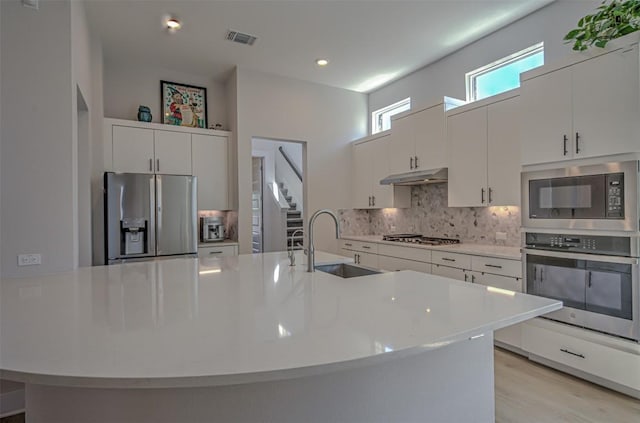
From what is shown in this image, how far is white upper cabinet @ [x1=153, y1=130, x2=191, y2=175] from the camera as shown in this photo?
→ 13.5ft

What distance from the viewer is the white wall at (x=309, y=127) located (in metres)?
4.44

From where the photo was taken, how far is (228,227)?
4.82 m

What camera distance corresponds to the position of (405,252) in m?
3.93

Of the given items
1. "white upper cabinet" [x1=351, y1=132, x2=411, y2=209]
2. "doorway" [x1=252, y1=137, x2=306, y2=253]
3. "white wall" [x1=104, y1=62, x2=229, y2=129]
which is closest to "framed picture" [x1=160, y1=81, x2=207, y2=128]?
"white wall" [x1=104, y1=62, x2=229, y2=129]

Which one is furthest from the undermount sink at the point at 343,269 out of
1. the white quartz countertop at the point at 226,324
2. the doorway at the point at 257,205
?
the doorway at the point at 257,205

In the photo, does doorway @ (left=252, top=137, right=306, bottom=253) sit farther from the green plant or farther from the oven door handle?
the green plant

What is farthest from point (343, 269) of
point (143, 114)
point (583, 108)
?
point (143, 114)

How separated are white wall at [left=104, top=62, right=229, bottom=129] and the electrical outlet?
8.22ft

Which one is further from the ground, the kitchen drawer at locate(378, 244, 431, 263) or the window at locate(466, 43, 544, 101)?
the window at locate(466, 43, 544, 101)

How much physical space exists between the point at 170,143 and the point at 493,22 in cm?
388

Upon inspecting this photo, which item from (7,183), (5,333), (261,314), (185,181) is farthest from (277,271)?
(185,181)

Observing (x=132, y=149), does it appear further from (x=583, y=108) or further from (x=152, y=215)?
(x=583, y=108)

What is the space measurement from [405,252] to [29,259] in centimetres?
340

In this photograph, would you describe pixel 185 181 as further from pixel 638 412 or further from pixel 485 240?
pixel 638 412
